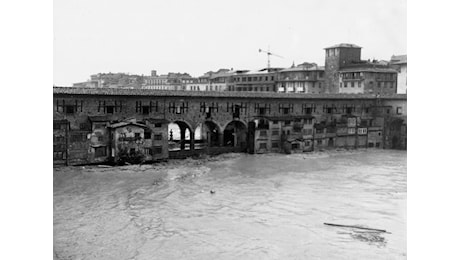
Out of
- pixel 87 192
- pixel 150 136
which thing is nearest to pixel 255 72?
pixel 150 136

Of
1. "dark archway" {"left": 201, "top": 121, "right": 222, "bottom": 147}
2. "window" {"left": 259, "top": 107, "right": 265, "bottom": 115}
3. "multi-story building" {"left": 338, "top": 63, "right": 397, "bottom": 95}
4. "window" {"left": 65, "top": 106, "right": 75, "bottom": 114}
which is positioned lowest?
"dark archway" {"left": 201, "top": 121, "right": 222, "bottom": 147}

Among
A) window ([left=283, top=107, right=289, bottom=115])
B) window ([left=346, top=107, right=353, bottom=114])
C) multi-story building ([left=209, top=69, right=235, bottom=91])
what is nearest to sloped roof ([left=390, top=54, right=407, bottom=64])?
window ([left=346, top=107, right=353, bottom=114])

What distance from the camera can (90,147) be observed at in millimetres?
24391

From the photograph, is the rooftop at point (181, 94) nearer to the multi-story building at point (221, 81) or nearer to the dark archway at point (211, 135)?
the dark archway at point (211, 135)

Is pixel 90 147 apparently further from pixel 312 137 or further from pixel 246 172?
pixel 312 137

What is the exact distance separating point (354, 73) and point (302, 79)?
627 cm

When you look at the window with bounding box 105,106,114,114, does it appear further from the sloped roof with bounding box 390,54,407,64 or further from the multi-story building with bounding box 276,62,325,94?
the sloped roof with bounding box 390,54,407,64

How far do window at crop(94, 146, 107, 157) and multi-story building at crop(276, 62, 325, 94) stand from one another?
88.6 feet

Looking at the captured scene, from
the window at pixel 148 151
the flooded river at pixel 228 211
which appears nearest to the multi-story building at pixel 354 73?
the flooded river at pixel 228 211

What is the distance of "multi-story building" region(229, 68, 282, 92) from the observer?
5031 cm

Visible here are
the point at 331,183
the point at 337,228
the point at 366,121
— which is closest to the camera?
the point at 337,228

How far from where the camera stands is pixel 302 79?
4759 cm

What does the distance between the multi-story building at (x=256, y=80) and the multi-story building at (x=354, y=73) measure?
6.50m

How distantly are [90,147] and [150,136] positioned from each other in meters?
3.24
